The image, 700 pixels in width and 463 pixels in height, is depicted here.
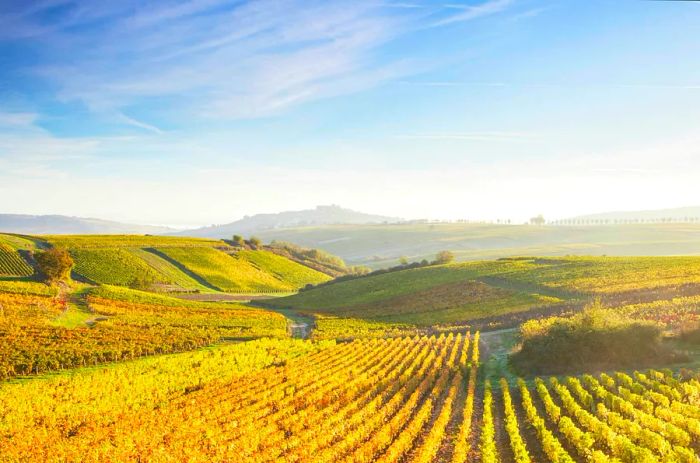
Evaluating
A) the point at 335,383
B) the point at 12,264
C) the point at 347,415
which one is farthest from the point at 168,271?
the point at 347,415

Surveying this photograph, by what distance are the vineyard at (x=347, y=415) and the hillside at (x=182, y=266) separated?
67228 millimetres

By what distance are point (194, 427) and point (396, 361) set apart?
64.3 ft

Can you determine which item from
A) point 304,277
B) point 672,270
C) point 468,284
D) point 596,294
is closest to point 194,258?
point 304,277

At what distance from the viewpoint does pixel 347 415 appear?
27266 millimetres

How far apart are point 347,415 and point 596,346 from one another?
2056 centimetres

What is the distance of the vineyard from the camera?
71.3 ft

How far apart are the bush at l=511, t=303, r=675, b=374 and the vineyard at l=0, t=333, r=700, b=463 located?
359cm

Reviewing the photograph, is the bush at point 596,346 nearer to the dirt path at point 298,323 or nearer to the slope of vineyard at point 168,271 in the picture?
the dirt path at point 298,323

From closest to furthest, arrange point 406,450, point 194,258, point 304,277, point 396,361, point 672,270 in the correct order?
point 406,450 < point 396,361 < point 672,270 < point 194,258 < point 304,277

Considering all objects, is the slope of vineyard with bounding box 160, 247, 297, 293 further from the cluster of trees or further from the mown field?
the mown field

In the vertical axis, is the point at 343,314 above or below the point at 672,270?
below

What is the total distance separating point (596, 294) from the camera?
70.4 metres

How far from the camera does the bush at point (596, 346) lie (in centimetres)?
3566

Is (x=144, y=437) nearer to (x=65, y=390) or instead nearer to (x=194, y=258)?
(x=65, y=390)
